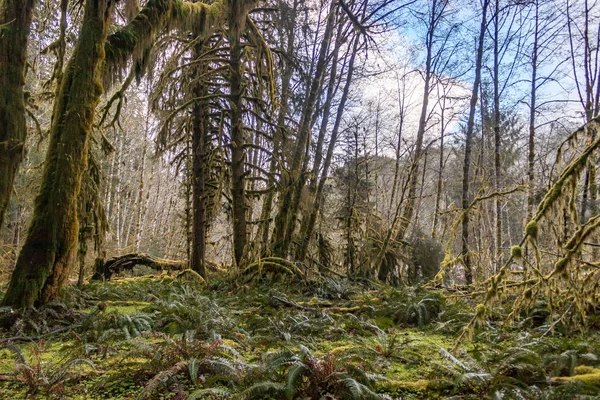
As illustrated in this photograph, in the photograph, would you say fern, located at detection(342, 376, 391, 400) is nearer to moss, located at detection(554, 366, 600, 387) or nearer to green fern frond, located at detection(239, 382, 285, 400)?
green fern frond, located at detection(239, 382, 285, 400)

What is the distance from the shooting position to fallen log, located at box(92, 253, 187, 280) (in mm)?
9656

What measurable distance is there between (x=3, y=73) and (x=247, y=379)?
5.68 m

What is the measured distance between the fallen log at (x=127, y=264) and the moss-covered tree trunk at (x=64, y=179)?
5.49m

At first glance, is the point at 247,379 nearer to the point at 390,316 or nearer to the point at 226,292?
the point at 390,316

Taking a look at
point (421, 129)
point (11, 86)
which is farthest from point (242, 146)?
point (421, 129)

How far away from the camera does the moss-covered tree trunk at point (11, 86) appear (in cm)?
525

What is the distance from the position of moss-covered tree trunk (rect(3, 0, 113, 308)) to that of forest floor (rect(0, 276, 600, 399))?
366 mm

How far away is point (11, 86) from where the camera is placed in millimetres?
5379

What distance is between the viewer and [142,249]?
20.7 m

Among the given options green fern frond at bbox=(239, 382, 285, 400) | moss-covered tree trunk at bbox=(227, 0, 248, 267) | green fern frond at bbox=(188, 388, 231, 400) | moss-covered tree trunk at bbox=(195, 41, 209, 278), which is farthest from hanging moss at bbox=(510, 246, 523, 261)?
moss-covered tree trunk at bbox=(195, 41, 209, 278)

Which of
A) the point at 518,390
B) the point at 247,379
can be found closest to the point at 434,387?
the point at 518,390

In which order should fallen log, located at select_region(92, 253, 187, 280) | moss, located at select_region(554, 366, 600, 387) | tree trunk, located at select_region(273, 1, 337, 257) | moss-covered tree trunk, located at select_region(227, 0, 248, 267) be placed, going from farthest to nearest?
fallen log, located at select_region(92, 253, 187, 280) < moss-covered tree trunk, located at select_region(227, 0, 248, 267) < tree trunk, located at select_region(273, 1, 337, 257) < moss, located at select_region(554, 366, 600, 387)

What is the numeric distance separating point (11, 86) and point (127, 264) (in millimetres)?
5708

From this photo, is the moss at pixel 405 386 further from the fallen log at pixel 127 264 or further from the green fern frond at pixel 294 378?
the fallen log at pixel 127 264
